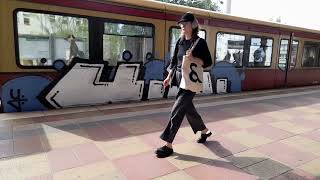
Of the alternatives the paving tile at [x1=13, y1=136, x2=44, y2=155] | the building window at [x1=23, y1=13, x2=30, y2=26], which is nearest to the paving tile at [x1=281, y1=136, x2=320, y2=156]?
the paving tile at [x1=13, y1=136, x2=44, y2=155]

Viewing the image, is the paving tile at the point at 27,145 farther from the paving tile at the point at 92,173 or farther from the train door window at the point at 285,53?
the train door window at the point at 285,53

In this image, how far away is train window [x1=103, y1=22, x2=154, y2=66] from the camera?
6668 millimetres

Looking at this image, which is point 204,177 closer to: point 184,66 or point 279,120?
point 184,66

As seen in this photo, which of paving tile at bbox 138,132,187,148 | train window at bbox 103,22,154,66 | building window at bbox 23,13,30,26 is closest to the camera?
paving tile at bbox 138,132,187,148

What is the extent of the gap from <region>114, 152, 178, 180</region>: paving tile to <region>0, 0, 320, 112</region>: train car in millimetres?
3048

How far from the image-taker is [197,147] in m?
4.41

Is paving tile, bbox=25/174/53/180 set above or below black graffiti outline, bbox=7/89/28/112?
below

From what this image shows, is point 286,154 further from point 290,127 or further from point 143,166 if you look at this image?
point 143,166

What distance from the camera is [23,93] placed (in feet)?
19.1

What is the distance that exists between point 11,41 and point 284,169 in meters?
5.11

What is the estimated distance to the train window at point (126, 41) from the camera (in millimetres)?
6668

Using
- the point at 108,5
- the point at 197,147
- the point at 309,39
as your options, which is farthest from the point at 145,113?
the point at 309,39

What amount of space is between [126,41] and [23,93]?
98.9 inches

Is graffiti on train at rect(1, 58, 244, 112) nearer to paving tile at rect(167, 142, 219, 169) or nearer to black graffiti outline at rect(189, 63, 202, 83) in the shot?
paving tile at rect(167, 142, 219, 169)
